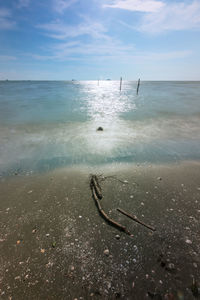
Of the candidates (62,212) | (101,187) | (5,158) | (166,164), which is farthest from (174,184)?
(5,158)

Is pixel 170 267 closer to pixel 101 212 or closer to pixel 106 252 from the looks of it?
pixel 106 252

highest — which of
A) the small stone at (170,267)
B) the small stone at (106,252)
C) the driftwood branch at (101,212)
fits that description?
the driftwood branch at (101,212)

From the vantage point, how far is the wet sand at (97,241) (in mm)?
2871

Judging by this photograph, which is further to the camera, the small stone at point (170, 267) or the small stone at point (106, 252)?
the small stone at point (106, 252)

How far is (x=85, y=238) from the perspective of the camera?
3768 millimetres

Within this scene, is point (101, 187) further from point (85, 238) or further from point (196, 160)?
point (196, 160)

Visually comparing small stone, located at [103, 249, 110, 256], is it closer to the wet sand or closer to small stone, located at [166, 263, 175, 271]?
the wet sand

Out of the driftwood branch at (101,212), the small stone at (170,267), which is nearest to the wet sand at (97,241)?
the small stone at (170,267)

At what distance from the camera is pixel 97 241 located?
146 inches

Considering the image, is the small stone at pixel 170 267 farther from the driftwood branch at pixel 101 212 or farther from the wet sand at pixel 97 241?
the driftwood branch at pixel 101 212

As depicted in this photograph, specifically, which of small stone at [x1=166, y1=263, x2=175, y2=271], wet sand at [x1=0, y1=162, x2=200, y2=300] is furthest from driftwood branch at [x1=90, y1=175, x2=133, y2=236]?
small stone at [x1=166, y1=263, x2=175, y2=271]

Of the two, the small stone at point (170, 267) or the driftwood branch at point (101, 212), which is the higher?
the driftwood branch at point (101, 212)

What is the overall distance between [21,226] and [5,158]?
544 cm

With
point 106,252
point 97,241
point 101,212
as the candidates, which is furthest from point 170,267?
point 101,212
